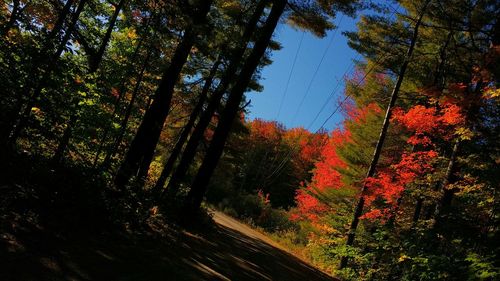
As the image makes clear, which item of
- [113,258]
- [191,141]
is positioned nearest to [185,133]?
[191,141]

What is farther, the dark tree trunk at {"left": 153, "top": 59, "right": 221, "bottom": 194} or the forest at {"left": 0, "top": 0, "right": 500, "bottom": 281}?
the dark tree trunk at {"left": 153, "top": 59, "right": 221, "bottom": 194}

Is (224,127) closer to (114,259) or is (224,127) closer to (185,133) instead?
(185,133)

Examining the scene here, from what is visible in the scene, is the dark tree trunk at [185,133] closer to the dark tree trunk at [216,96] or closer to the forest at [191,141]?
the forest at [191,141]

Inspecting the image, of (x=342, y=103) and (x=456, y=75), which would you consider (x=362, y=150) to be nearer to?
(x=342, y=103)

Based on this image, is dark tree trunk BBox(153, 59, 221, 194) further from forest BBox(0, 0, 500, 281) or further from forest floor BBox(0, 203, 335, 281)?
forest floor BBox(0, 203, 335, 281)

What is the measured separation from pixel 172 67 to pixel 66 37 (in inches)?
118

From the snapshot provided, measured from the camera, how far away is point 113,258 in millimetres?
6250

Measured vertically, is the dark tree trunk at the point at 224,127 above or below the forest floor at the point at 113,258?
above

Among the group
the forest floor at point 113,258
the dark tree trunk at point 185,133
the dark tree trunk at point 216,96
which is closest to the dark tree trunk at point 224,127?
the dark tree trunk at point 216,96

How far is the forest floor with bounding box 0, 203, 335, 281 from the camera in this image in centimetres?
487

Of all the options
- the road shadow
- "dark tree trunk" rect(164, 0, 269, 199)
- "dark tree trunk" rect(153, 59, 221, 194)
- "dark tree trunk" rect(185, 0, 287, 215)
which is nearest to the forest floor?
the road shadow

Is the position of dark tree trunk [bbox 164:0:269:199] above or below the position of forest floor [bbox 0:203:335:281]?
above

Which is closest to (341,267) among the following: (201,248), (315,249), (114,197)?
(315,249)

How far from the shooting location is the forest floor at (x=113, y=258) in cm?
487
